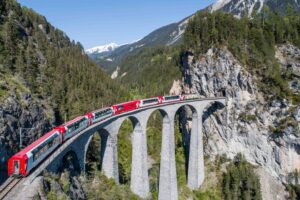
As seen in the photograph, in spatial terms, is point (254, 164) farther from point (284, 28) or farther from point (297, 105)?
point (284, 28)

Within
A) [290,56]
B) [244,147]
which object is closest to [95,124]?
[244,147]

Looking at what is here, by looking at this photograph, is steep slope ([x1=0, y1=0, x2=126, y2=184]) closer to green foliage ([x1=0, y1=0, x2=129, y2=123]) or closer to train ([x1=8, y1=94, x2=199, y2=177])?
green foliage ([x1=0, y1=0, x2=129, y2=123])

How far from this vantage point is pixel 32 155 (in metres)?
26.9

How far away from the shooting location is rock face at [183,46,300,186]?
62.8 metres

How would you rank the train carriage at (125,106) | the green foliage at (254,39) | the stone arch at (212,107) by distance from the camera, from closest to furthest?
the train carriage at (125,106), the green foliage at (254,39), the stone arch at (212,107)

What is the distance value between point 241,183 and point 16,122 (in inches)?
1829


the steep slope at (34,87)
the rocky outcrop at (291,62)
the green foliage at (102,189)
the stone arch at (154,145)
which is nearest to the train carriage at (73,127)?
the green foliage at (102,189)

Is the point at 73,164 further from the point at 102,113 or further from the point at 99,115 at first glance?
the point at 102,113

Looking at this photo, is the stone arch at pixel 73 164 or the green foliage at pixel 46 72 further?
the green foliage at pixel 46 72

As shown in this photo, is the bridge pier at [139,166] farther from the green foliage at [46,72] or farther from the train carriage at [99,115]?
the green foliage at [46,72]

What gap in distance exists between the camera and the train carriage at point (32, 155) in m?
25.8

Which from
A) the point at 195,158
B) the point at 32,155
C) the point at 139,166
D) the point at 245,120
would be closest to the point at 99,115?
the point at 139,166

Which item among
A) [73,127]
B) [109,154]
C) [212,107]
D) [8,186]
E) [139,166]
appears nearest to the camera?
[8,186]

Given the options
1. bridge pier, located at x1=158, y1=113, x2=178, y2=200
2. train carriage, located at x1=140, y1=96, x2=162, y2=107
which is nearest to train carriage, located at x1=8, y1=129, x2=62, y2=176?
train carriage, located at x1=140, y1=96, x2=162, y2=107
